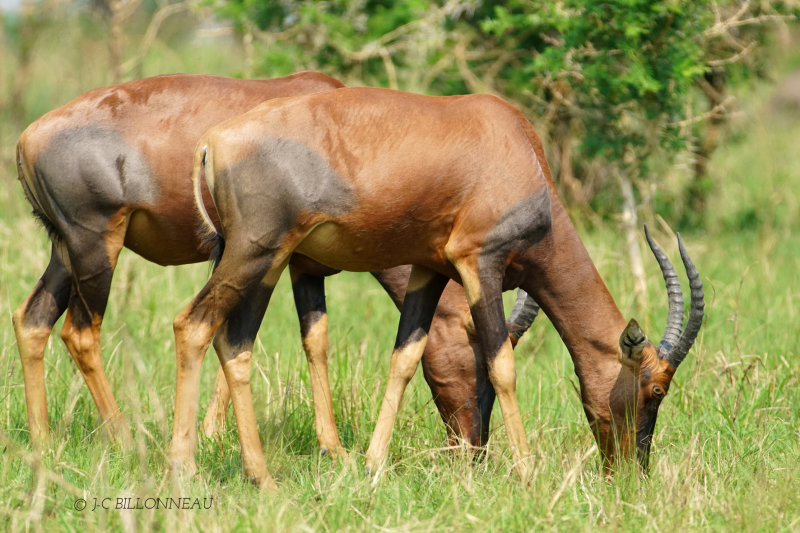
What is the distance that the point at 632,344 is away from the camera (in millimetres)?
4820

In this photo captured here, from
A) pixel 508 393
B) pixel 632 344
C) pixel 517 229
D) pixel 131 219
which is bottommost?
pixel 508 393

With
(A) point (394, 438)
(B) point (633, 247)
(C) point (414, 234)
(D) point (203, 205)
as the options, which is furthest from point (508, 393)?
(B) point (633, 247)

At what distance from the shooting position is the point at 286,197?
14.6 feet

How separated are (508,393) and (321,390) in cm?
108

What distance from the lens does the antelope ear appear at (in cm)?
473

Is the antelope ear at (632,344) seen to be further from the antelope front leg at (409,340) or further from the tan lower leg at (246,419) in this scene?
the tan lower leg at (246,419)

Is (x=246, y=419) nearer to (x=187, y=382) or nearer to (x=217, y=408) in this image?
(x=187, y=382)

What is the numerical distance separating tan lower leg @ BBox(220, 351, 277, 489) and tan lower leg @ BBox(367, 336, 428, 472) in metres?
0.54

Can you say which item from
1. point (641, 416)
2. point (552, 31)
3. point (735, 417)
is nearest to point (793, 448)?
point (735, 417)

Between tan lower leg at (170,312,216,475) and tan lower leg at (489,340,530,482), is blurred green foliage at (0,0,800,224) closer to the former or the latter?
tan lower leg at (489,340,530,482)

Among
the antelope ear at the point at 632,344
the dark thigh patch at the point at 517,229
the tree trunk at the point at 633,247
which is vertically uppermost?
the dark thigh patch at the point at 517,229

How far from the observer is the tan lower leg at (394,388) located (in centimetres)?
500

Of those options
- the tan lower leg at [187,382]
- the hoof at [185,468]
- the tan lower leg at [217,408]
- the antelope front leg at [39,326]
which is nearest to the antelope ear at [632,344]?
the tan lower leg at [187,382]

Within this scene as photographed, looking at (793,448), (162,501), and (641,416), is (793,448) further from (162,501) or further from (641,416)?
(162,501)
